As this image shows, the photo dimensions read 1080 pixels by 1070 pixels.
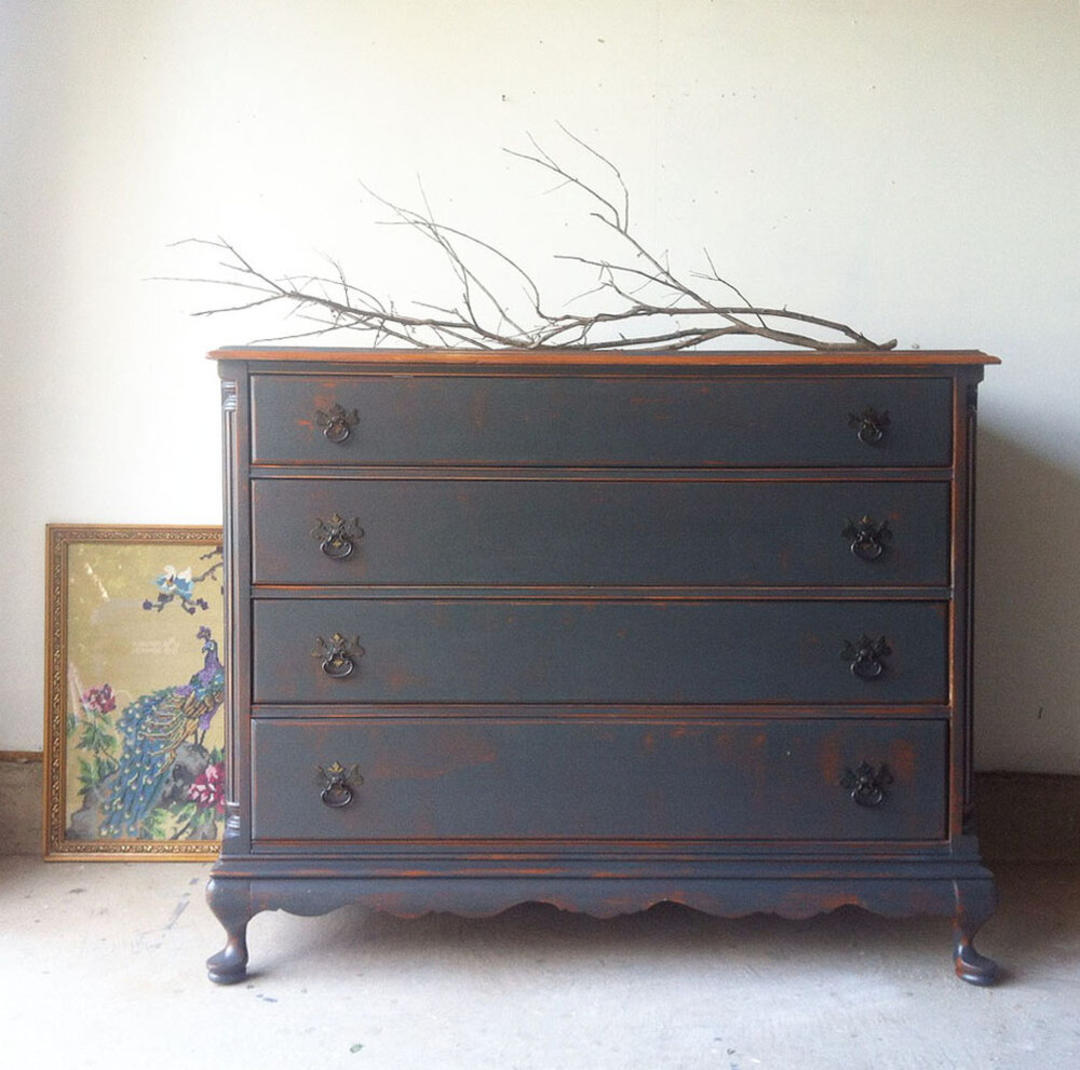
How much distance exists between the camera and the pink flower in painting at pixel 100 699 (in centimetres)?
280

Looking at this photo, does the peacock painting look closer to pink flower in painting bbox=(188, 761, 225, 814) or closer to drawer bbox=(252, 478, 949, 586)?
pink flower in painting bbox=(188, 761, 225, 814)

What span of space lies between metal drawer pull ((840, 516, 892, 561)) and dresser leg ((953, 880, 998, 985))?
2.07ft

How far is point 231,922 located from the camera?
220cm

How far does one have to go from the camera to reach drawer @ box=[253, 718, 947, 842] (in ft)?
7.10

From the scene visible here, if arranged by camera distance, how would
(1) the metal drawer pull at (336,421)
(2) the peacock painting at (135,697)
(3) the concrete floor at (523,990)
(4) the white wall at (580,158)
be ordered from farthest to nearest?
(2) the peacock painting at (135,697) < (4) the white wall at (580,158) < (1) the metal drawer pull at (336,421) < (3) the concrete floor at (523,990)

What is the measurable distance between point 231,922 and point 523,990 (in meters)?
0.56

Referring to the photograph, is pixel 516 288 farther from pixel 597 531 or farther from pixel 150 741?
pixel 150 741

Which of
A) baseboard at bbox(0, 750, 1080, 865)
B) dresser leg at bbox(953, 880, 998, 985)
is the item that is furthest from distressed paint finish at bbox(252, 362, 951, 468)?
baseboard at bbox(0, 750, 1080, 865)

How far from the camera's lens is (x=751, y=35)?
2691 millimetres

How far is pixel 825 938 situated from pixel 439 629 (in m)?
1.04

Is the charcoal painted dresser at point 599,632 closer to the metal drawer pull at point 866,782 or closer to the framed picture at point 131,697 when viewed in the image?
the metal drawer pull at point 866,782

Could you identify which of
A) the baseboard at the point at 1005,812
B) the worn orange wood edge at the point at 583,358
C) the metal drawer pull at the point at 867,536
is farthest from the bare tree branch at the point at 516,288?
the baseboard at the point at 1005,812

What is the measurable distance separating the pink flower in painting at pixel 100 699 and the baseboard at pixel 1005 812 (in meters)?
0.20

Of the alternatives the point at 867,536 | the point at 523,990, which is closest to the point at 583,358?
the point at 867,536
